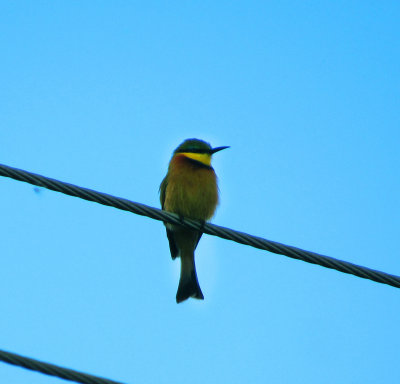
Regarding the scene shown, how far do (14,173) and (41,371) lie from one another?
3.24 feet

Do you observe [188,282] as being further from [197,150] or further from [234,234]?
[234,234]

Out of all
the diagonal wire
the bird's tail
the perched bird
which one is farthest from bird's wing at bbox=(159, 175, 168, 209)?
the diagonal wire

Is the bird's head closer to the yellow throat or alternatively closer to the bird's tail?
the yellow throat

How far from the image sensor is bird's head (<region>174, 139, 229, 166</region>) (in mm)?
5879

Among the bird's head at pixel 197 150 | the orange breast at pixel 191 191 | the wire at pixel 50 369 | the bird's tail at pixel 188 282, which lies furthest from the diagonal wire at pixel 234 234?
the bird's head at pixel 197 150

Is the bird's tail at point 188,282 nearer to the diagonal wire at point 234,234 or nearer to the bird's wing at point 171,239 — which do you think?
the bird's wing at point 171,239

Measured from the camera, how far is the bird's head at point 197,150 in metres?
5.88

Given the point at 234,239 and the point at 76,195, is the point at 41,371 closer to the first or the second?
the point at 76,195

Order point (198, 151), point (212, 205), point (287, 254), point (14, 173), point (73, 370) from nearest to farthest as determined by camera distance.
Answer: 1. point (73, 370)
2. point (14, 173)
3. point (287, 254)
4. point (212, 205)
5. point (198, 151)

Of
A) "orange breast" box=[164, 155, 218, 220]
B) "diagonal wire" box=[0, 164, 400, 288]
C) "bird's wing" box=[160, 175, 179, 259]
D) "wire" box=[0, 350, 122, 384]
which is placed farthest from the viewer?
"bird's wing" box=[160, 175, 179, 259]

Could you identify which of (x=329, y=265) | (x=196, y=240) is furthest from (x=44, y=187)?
(x=196, y=240)

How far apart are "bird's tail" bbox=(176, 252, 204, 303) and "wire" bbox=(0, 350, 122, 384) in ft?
10.4

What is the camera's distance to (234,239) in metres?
3.36

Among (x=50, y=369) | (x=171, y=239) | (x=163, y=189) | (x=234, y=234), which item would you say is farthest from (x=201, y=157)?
(x=50, y=369)
